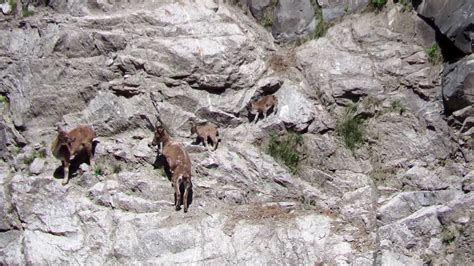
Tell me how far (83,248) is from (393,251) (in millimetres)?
6181

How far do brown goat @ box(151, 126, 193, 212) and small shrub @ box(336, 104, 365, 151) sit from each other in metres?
3.59

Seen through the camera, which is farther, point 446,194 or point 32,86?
point 32,86

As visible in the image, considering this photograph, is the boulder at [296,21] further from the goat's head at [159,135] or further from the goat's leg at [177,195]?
the goat's leg at [177,195]

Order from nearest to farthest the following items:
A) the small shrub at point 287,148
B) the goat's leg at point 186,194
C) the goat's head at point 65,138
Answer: the goat's leg at point 186,194, the goat's head at point 65,138, the small shrub at point 287,148

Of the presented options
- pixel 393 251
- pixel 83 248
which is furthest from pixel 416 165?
pixel 83 248

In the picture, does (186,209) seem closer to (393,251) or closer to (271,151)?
(271,151)

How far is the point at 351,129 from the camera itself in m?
16.7

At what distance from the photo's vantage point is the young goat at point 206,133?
53.9ft

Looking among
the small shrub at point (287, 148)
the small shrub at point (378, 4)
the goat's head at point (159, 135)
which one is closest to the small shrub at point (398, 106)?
the small shrub at point (287, 148)

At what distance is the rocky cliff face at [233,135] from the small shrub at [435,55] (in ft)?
0.69

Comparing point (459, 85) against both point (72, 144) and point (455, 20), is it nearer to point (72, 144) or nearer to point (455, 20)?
point (455, 20)

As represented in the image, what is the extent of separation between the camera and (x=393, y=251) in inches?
579

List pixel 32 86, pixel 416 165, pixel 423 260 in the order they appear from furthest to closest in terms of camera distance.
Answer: pixel 32 86 → pixel 416 165 → pixel 423 260

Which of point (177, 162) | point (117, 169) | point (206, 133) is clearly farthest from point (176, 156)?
point (117, 169)
